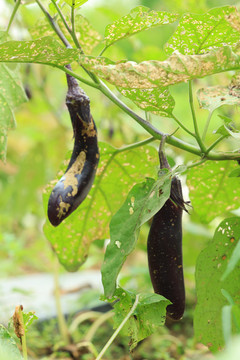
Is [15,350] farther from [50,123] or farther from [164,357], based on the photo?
[50,123]

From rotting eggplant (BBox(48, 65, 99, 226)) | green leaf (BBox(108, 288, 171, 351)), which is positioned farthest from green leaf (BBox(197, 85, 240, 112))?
green leaf (BBox(108, 288, 171, 351))

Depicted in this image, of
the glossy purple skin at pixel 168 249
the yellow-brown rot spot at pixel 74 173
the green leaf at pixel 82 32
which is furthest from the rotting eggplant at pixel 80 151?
the green leaf at pixel 82 32

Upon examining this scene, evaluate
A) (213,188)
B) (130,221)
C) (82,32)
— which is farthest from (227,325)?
(82,32)

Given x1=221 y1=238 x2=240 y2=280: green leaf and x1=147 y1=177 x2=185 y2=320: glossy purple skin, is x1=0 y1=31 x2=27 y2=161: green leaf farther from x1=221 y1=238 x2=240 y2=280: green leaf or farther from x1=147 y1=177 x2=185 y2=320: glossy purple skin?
x1=221 y1=238 x2=240 y2=280: green leaf

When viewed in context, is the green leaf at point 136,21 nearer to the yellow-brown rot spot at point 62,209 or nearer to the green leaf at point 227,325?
the yellow-brown rot spot at point 62,209

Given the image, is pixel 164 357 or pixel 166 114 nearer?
pixel 166 114

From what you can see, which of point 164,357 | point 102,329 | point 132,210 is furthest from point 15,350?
point 102,329

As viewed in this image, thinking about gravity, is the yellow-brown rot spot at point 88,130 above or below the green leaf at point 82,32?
below
